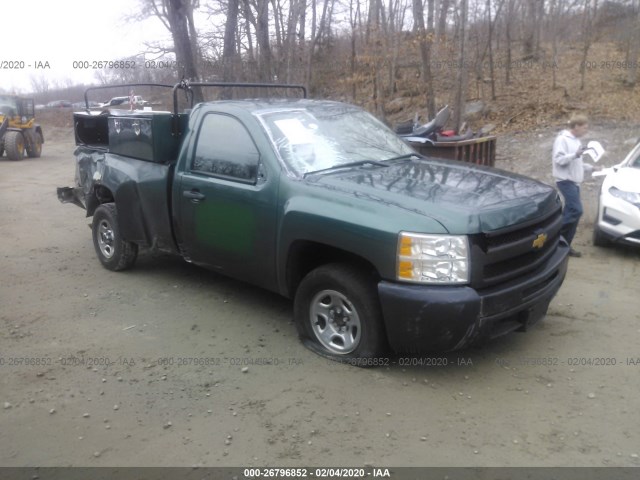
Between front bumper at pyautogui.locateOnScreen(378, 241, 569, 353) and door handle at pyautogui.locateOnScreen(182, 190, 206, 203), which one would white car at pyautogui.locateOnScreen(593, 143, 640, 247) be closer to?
front bumper at pyautogui.locateOnScreen(378, 241, 569, 353)

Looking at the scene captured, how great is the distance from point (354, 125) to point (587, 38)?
43.0ft

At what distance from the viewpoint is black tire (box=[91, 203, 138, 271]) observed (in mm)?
6637

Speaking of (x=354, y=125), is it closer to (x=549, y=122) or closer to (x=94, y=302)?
(x=94, y=302)

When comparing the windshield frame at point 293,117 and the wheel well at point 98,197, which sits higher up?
the windshield frame at point 293,117

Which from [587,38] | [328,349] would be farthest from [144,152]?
[587,38]

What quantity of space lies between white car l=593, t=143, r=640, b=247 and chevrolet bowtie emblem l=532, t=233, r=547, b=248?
3150 millimetres

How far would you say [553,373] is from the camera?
170 inches

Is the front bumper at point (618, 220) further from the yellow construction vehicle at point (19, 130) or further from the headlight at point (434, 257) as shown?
the yellow construction vehicle at point (19, 130)

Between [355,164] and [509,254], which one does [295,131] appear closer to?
[355,164]

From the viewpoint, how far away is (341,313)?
445 cm

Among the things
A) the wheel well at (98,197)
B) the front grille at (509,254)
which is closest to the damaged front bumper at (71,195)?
the wheel well at (98,197)

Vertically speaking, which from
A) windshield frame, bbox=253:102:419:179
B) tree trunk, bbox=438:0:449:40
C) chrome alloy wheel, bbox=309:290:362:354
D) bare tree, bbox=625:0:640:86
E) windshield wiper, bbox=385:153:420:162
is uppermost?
tree trunk, bbox=438:0:449:40

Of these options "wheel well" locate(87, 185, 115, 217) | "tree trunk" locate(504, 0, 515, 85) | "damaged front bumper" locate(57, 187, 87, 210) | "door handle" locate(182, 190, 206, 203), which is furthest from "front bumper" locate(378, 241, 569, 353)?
"tree trunk" locate(504, 0, 515, 85)

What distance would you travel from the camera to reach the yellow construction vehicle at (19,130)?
2120 centimetres
